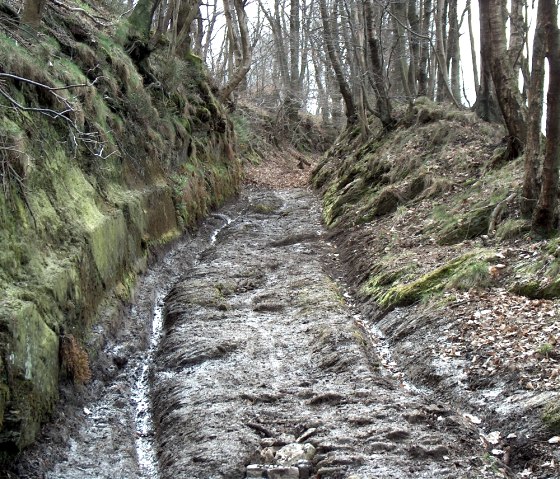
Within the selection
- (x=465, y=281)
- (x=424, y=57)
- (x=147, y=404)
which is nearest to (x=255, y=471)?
(x=147, y=404)

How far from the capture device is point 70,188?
8.71 m

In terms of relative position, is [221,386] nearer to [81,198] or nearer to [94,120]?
[81,198]

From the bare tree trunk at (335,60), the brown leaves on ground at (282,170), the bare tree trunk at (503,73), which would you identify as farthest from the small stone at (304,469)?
the brown leaves on ground at (282,170)

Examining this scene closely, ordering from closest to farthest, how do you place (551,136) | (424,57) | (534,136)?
(551,136), (534,136), (424,57)

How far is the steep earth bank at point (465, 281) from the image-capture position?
5.77 meters

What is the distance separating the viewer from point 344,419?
6.16m

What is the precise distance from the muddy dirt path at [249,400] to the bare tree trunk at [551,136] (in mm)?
3173

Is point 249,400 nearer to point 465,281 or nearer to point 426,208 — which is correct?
point 465,281

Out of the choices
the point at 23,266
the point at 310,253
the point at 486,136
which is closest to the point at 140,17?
the point at 310,253

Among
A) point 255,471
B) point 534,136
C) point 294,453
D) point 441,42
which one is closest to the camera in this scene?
point 255,471

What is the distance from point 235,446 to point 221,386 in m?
1.39

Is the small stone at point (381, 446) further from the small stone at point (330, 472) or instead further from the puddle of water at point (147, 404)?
the puddle of water at point (147, 404)

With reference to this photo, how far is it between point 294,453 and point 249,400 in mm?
1307

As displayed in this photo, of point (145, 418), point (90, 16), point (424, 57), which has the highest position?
point (90, 16)
